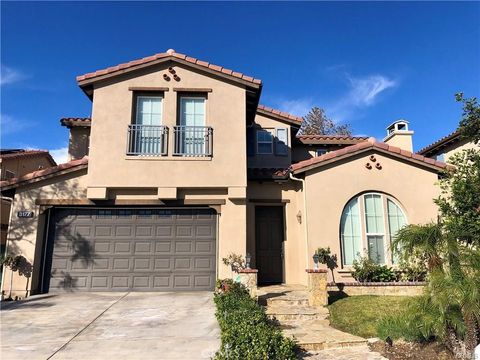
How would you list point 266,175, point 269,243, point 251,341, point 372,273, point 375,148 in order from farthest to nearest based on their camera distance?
point 269,243
point 266,175
point 375,148
point 372,273
point 251,341

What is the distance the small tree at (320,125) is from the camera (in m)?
42.5

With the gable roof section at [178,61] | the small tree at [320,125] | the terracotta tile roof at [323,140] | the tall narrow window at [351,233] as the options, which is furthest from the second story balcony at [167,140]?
the small tree at [320,125]

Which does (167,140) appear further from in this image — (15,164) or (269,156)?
(15,164)

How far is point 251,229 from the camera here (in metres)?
13.9

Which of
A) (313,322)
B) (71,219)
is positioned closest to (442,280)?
(313,322)

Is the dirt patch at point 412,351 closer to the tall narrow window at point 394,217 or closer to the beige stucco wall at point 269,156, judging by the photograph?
the tall narrow window at point 394,217

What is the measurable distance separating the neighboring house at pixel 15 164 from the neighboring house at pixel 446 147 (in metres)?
20.7

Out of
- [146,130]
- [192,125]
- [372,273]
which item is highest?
[192,125]

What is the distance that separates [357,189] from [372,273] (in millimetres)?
2833

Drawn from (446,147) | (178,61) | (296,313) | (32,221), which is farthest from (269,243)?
(446,147)

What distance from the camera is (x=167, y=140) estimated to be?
12.9 meters

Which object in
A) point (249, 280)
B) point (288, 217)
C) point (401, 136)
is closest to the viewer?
point (249, 280)

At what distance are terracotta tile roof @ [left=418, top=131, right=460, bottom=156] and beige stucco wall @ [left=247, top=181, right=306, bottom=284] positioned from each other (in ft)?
32.2

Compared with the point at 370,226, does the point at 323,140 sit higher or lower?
higher
